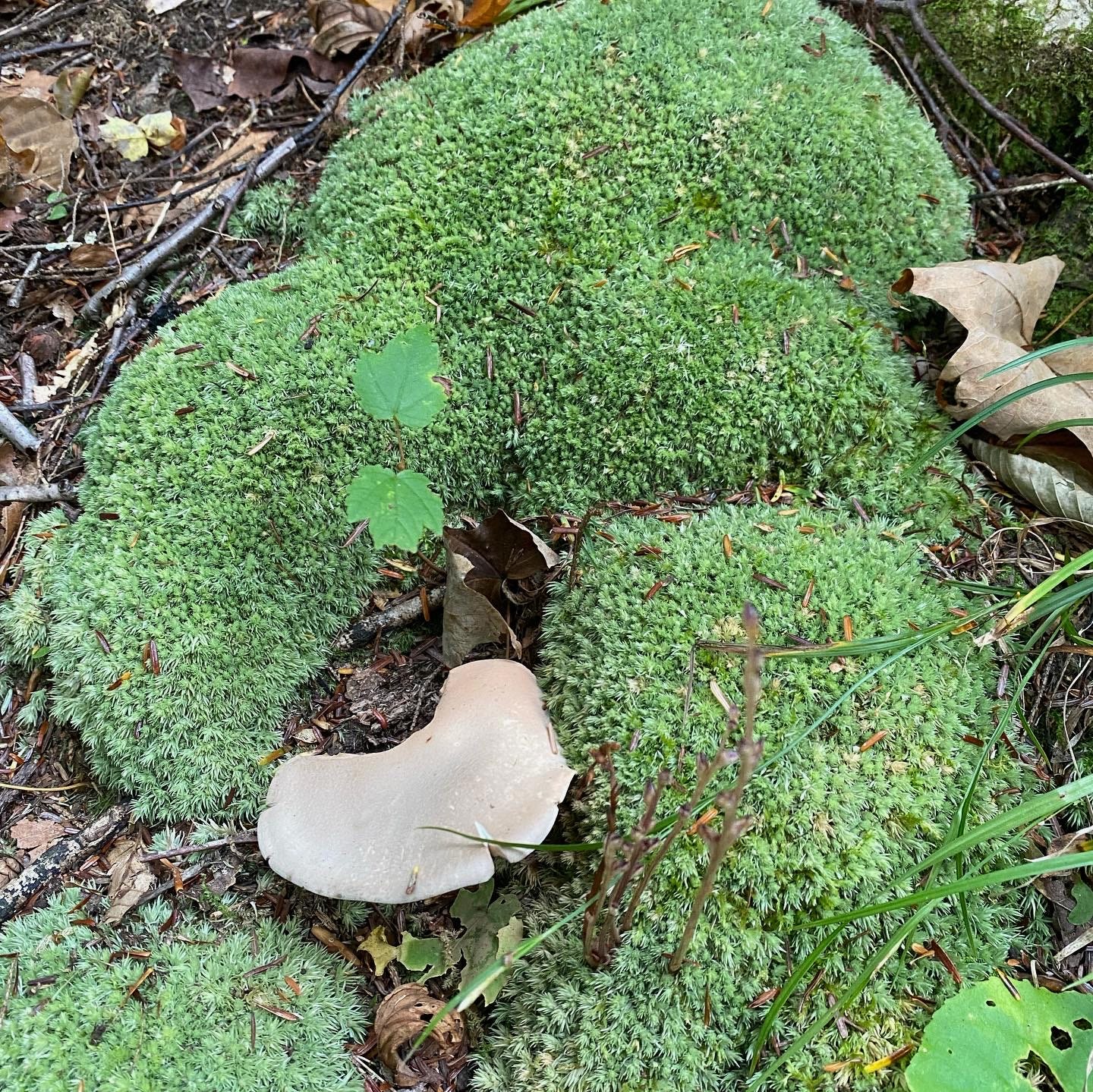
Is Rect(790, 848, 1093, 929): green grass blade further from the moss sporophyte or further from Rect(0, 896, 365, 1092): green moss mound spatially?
Rect(0, 896, 365, 1092): green moss mound

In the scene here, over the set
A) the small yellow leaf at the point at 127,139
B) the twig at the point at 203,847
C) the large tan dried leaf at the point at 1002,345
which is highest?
the large tan dried leaf at the point at 1002,345

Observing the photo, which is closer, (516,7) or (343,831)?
(343,831)

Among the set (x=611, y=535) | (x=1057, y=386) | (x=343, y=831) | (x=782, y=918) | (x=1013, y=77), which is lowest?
(x=343, y=831)

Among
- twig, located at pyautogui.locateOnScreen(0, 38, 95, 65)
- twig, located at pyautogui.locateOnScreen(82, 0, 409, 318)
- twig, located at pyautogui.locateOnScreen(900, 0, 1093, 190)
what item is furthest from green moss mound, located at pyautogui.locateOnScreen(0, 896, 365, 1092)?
twig, located at pyautogui.locateOnScreen(0, 38, 95, 65)

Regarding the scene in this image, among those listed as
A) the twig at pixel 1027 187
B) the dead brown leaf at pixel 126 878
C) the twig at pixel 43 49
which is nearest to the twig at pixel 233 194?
the twig at pixel 43 49

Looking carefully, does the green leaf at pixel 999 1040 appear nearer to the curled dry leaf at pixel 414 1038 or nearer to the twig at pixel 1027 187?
the curled dry leaf at pixel 414 1038

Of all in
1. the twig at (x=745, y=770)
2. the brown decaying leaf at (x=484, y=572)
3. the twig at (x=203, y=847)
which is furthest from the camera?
the brown decaying leaf at (x=484, y=572)

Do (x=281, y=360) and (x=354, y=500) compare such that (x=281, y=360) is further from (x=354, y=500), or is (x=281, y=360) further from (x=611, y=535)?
(x=611, y=535)

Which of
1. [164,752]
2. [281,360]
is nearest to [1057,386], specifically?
[281,360]

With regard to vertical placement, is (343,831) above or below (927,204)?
below
